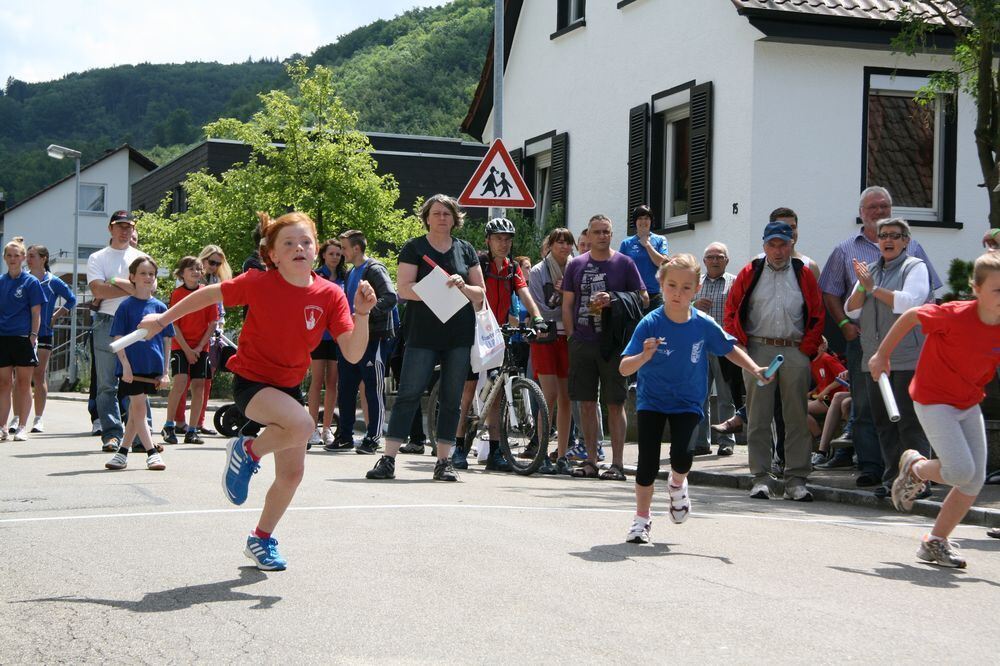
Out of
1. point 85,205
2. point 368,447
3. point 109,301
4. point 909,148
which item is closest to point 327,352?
point 368,447

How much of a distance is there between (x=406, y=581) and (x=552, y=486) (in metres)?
4.78

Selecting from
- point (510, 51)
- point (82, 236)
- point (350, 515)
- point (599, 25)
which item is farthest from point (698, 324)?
point (82, 236)

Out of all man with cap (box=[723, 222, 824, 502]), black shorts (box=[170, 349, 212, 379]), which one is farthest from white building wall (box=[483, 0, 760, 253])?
man with cap (box=[723, 222, 824, 502])

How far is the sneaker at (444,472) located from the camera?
10.8m

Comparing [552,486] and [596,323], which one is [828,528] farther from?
[596,323]

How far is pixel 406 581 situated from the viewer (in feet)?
20.5

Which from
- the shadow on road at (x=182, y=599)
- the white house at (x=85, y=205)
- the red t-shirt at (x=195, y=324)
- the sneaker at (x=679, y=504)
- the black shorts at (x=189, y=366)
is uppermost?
the white house at (x=85, y=205)

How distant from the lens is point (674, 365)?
7.95 meters

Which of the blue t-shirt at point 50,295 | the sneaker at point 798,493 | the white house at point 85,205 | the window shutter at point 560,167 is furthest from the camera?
the white house at point 85,205

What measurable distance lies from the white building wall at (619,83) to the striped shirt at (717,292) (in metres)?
4.05

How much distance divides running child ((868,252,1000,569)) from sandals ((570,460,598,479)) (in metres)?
4.72

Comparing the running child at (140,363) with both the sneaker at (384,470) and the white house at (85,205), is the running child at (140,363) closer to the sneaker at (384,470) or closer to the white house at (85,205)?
the sneaker at (384,470)

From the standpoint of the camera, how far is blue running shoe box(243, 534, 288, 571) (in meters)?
6.48

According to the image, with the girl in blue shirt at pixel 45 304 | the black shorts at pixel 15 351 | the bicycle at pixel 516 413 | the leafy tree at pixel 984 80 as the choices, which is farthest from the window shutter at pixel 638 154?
the black shorts at pixel 15 351
